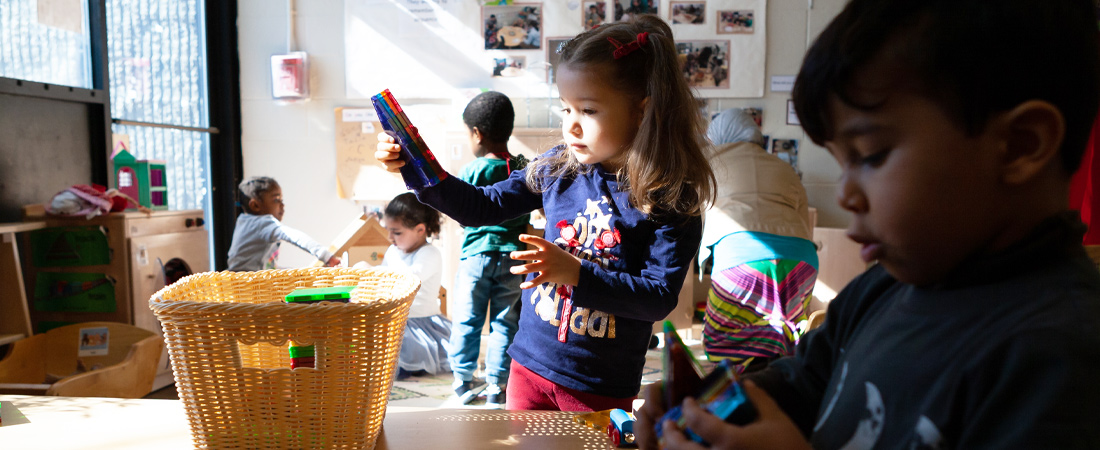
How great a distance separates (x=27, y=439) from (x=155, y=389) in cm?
187

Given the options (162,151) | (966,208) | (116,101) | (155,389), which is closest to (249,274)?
(966,208)

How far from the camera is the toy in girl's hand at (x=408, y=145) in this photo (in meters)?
1.01

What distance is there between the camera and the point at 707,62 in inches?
146

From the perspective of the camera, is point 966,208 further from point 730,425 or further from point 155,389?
point 155,389

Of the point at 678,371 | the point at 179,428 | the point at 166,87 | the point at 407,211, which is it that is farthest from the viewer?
the point at 166,87

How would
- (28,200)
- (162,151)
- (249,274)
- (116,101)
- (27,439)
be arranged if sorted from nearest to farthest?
(27,439)
(249,274)
(28,200)
(116,101)
(162,151)

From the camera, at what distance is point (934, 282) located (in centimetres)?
45

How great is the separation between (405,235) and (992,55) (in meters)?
2.66

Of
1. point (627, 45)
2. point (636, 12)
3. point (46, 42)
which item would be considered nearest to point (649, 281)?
point (627, 45)

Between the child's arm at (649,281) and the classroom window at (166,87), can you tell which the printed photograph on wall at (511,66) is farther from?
the child's arm at (649,281)

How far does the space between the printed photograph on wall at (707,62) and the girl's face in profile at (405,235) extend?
1685 mm

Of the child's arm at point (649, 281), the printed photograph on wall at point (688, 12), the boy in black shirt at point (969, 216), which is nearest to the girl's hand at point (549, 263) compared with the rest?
the child's arm at point (649, 281)

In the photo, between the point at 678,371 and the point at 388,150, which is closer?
the point at 678,371

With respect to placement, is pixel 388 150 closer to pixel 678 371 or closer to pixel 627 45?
pixel 627 45
